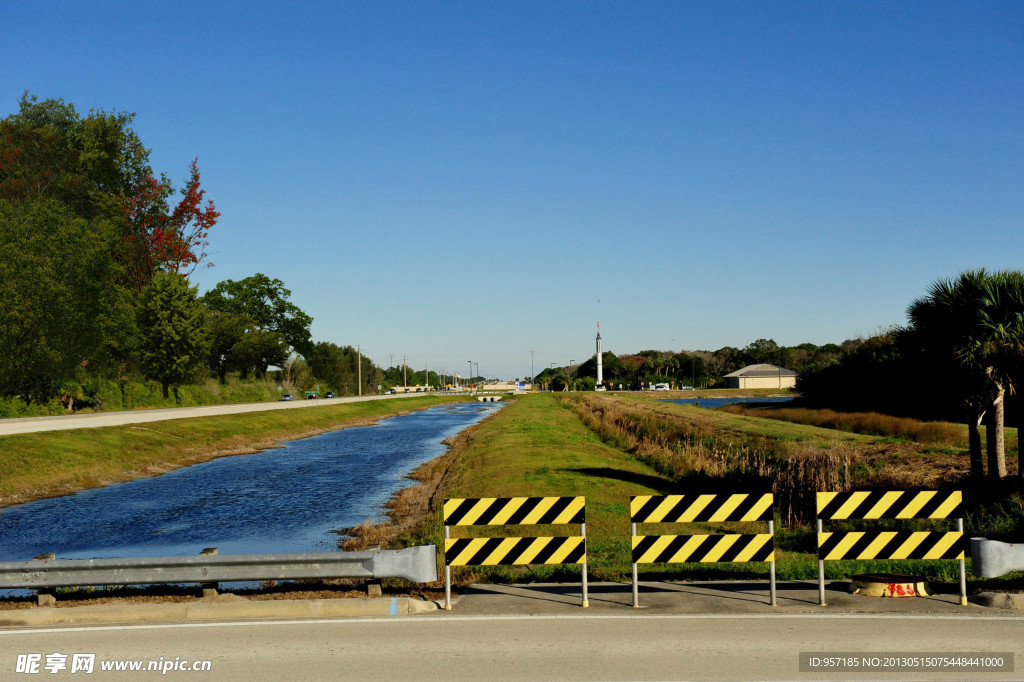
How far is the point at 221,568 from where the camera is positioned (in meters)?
10.2

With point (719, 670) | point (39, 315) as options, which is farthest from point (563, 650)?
point (39, 315)

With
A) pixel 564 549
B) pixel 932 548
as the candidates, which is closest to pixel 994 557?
pixel 932 548

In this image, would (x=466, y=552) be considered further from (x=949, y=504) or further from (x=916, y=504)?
(x=949, y=504)

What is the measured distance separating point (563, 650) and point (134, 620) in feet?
18.2

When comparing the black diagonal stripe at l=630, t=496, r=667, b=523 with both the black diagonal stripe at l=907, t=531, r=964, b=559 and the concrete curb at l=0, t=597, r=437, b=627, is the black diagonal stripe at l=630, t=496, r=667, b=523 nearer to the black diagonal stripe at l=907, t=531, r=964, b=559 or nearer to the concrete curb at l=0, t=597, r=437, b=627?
the concrete curb at l=0, t=597, r=437, b=627

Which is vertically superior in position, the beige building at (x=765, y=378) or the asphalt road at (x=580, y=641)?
the beige building at (x=765, y=378)

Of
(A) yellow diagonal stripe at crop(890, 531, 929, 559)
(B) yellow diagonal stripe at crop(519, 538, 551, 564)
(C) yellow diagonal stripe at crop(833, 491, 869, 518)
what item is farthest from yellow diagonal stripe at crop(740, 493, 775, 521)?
(B) yellow diagonal stripe at crop(519, 538, 551, 564)

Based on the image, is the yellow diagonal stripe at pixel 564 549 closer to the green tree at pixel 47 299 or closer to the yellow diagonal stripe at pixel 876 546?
the yellow diagonal stripe at pixel 876 546

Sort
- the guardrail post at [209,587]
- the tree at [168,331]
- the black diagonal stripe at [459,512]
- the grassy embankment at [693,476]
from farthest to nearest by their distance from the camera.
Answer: the tree at [168,331] < the grassy embankment at [693,476] < the guardrail post at [209,587] < the black diagonal stripe at [459,512]

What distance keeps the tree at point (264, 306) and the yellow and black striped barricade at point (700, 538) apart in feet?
414

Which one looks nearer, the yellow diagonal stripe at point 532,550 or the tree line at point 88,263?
the yellow diagonal stripe at point 532,550

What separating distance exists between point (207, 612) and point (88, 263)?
5964 cm

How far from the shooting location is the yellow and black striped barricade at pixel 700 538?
1002 cm

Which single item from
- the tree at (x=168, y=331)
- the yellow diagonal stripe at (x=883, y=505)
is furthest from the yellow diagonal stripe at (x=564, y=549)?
the tree at (x=168, y=331)
